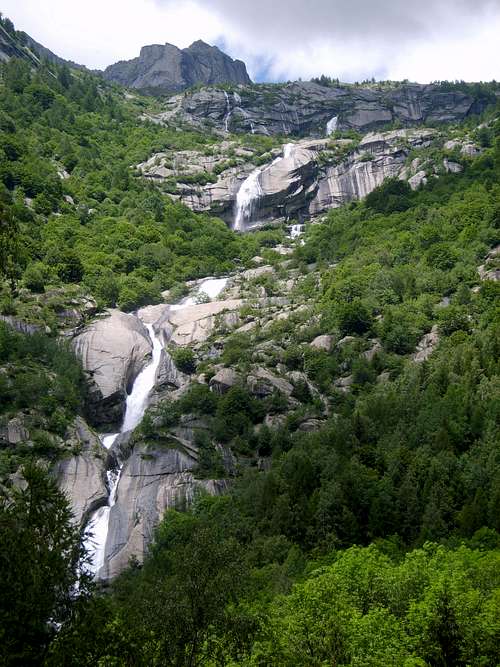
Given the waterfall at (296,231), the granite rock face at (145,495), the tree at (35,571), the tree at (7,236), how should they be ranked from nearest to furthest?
the tree at (35,571), the tree at (7,236), the granite rock face at (145,495), the waterfall at (296,231)

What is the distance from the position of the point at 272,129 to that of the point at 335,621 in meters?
172

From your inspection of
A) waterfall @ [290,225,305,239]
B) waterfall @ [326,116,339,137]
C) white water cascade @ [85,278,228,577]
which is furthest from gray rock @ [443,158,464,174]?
waterfall @ [326,116,339,137]

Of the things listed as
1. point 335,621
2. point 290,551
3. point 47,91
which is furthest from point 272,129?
point 335,621

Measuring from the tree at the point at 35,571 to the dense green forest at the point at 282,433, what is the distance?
0.17ft

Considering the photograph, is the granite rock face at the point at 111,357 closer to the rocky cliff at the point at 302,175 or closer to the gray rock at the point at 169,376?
the gray rock at the point at 169,376

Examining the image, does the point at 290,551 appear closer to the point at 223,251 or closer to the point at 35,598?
the point at 35,598

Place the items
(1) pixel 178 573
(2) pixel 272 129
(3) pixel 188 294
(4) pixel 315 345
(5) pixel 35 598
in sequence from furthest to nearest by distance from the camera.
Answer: (2) pixel 272 129
(3) pixel 188 294
(4) pixel 315 345
(1) pixel 178 573
(5) pixel 35 598

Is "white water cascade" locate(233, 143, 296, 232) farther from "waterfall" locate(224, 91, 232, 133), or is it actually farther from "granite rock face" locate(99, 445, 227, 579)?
"granite rock face" locate(99, 445, 227, 579)

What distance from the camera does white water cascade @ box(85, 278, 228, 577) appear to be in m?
55.1

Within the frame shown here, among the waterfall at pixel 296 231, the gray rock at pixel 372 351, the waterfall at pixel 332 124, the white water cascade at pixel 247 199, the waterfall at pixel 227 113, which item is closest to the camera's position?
the gray rock at pixel 372 351

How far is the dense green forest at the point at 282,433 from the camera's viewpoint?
20.7 metres

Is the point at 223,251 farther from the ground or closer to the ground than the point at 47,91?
closer to the ground

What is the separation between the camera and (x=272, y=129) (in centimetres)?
18450

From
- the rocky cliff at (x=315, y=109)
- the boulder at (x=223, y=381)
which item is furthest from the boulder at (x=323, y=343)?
the rocky cliff at (x=315, y=109)
